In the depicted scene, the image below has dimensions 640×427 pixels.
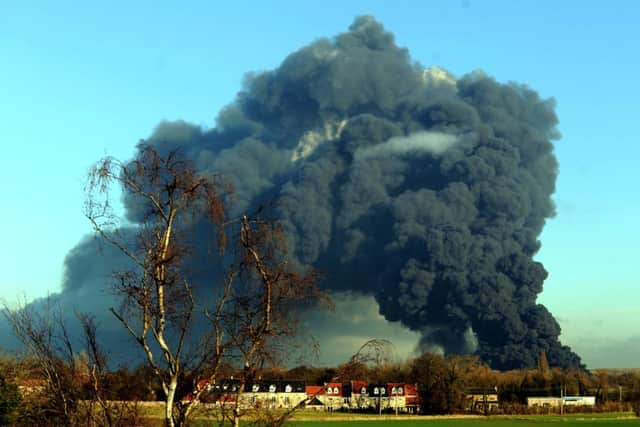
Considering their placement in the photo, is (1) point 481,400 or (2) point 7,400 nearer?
(2) point 7,400

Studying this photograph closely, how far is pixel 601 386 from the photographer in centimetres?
11775

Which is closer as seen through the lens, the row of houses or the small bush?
the small bush

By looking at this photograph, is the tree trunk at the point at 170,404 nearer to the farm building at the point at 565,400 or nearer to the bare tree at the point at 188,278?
the bare tree at the point at 188,278

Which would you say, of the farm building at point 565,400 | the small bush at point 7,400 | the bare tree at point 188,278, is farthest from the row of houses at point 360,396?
the bare tree at point 188,278

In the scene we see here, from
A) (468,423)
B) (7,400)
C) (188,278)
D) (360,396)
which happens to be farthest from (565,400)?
(188,278)

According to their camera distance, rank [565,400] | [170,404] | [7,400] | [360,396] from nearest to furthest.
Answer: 1. [170,404]
2. [7,400]
3. [360,396]
4. [565,400]

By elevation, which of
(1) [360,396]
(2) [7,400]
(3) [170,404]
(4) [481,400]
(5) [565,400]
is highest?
(3) [170,404]

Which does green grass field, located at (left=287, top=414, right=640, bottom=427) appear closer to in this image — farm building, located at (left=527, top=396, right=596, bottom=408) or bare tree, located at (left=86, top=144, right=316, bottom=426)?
farm building, located at (left=527, top=396, right=596, bottom=408)

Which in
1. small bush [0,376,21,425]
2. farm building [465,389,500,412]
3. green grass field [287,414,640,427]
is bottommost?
green grass field [287,414,640,427]

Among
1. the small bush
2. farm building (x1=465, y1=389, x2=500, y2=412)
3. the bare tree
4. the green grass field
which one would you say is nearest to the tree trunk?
the bare tree

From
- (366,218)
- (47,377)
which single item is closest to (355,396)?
(366,218)

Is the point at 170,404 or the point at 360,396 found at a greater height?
the point at 170,404

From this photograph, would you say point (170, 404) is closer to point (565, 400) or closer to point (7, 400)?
point (7, 400)

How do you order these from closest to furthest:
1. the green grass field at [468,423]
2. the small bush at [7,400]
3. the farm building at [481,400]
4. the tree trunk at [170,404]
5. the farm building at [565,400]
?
the tree trunk at [170,404] < the small bush at [7,400] < the green grass field at [468,423] < the farm building at [481,400] < the farm building at [565,400]
